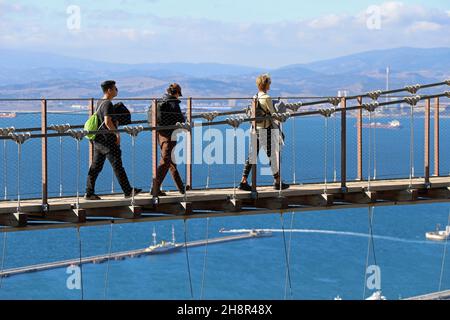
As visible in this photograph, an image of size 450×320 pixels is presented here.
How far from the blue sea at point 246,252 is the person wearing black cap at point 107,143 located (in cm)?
5280

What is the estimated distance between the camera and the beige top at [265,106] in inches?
560

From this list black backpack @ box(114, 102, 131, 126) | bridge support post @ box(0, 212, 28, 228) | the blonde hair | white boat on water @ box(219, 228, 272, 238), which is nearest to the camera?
bridge support post @ box(0, 212, 28, 228)

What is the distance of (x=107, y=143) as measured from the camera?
13492 millimetres

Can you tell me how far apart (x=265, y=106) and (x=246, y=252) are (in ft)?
283

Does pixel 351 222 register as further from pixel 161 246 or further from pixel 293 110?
pixel 293 110

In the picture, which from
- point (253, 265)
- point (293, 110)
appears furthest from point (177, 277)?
point (293, 110)

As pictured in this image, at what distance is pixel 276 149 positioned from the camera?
1454 cm

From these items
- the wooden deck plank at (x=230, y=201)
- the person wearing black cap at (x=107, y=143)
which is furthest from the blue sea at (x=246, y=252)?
the person wearing black cap at (x=107, y=143)

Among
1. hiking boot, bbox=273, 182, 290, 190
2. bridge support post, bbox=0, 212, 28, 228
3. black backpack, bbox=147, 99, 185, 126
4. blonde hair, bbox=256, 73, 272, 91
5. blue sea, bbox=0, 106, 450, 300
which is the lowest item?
blue sea, bbox=0, 106, 450, 300

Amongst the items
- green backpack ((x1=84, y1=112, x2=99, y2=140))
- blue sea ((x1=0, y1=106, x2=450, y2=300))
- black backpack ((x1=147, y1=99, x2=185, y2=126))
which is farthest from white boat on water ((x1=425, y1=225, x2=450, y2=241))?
green backpack ((x1=84, y1=112, x2=99, y2=140))

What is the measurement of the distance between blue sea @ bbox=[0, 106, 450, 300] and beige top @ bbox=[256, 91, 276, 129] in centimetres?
5242

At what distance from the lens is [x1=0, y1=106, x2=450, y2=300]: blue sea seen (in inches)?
3214

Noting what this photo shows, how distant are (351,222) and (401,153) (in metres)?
8.21

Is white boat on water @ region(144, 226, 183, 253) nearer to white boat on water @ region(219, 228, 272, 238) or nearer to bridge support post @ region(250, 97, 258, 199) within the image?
white boat on water @ region(219, 228, 272, 238)
